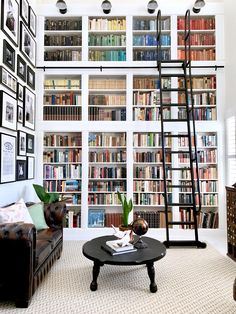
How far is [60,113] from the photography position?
4.79 m

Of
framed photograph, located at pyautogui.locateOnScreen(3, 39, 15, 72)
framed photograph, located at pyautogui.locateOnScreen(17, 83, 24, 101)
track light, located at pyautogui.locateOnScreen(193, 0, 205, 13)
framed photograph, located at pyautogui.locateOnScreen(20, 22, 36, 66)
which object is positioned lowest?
framed photograph, located at pyautogui.locateOnScreen(17, 83, 24, 101)

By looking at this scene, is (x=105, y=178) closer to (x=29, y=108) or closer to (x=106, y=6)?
(x=29, y=108)

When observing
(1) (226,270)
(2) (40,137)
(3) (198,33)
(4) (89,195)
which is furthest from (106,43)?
(1) (226,270)

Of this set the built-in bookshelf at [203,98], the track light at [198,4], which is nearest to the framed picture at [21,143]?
the built-in bookshelf at [203,98]

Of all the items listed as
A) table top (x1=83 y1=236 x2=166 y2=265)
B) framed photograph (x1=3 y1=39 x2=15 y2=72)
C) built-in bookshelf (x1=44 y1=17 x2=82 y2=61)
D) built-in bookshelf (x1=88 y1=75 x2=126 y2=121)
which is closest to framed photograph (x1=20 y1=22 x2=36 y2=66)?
built-in bookshelf (x1=44 y1=17 x2=82 y2=61)

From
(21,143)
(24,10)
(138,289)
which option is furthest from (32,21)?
(138,289)

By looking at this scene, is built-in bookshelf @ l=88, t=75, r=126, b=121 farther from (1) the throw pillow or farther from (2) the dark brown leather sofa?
(2) the dark brown leather sofa

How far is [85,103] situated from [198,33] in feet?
8.68

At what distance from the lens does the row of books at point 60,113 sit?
15.7 feet

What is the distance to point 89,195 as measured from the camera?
15.6 feet

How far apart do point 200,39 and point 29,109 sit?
350cm

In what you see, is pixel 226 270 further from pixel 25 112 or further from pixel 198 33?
pixel 198 33

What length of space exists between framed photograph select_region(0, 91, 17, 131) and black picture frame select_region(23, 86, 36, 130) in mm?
438

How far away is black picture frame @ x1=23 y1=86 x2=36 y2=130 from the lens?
13.6 feet
